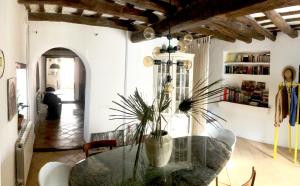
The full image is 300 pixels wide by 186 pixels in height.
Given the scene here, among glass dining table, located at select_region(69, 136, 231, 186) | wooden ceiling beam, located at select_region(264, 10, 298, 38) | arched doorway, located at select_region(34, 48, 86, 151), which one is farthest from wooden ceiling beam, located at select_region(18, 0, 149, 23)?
arched doorway, located at select_region(34, 48, 86, 151)

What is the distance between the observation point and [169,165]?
2436mm

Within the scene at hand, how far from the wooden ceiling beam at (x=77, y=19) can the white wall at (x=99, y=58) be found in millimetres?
113

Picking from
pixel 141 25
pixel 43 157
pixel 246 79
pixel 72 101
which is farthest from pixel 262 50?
pixel 72 101

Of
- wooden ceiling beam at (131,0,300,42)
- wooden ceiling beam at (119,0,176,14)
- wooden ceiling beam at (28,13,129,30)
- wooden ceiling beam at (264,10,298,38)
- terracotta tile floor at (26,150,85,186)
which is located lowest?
terracotta tile floor at (26,150,85,186)

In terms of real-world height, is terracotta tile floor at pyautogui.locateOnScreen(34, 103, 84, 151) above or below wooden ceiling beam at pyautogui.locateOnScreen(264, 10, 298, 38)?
below

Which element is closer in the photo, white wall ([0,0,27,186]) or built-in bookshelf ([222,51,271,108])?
white wall ([0,0,27,186])

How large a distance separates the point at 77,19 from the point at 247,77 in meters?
4.28

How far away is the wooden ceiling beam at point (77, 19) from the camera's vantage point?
15.2 ft

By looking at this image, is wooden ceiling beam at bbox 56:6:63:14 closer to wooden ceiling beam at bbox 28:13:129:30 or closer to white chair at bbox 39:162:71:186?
wooden ceiling beam at bbox 28:13:129:30

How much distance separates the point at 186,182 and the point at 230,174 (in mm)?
2315

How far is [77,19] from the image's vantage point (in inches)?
192

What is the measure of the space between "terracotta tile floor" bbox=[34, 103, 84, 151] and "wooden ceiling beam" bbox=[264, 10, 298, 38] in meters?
4.30

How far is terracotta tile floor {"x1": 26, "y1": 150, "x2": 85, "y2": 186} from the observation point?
418 cm

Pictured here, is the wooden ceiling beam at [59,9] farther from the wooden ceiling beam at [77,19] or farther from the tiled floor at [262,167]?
the tiled floor at [262,167]
